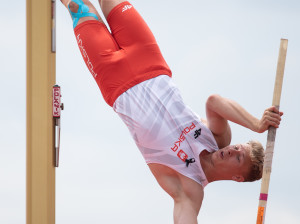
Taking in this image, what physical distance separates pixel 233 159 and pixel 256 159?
10 cm

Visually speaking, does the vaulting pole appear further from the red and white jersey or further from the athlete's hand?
the athlete's hand

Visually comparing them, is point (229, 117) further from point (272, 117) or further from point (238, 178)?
point (238, 178)

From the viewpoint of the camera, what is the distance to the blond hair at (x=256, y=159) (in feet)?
8.70

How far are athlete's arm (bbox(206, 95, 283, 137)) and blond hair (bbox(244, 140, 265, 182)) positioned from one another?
0.13m

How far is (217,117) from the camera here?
2605 mm

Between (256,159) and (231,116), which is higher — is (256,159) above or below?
below

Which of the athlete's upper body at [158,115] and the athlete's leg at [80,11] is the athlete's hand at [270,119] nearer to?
the athlete's upper body at [158,115]

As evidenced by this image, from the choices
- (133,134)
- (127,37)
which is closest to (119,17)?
(127,37)

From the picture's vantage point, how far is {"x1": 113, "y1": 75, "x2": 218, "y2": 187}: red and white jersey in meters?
2.62

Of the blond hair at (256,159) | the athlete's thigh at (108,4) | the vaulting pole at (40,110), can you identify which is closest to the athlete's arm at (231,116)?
the blond hair at (256,159)

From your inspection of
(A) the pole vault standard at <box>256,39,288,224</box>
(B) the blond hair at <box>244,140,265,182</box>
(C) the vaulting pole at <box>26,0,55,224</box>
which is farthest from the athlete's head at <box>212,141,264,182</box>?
(C) the vaulting pole at <box>26,0,55,224</box>

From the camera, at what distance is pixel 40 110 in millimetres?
2688

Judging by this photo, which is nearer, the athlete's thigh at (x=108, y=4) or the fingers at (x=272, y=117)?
the fingers at (x=272, y=117)

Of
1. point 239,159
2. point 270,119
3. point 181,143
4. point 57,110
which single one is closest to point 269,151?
point 270,119
